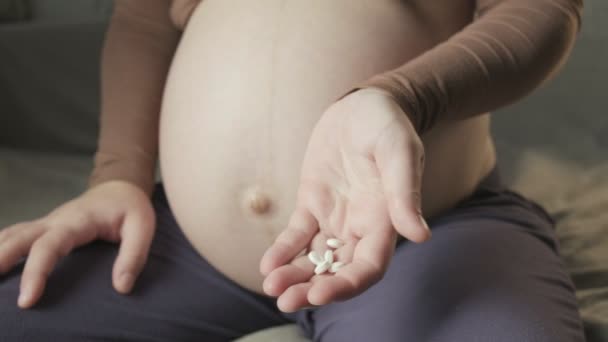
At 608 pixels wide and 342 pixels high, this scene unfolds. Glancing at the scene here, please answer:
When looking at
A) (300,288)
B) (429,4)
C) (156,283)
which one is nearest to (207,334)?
(156,283)

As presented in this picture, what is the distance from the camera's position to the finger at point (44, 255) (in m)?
0.62

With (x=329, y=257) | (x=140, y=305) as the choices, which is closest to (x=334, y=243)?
(x=329, y=257)

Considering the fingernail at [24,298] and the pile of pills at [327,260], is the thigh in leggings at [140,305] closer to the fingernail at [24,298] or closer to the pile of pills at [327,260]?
the fingernail at [24,298]

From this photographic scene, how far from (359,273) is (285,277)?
54 mm

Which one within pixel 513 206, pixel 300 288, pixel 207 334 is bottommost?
pixel 207 334

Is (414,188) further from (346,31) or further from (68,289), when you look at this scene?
(68,289)

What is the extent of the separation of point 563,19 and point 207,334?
458 millimetres

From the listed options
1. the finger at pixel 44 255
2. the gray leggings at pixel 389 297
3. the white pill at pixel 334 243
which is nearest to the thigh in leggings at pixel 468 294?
the gray leggings at pixel 389 297

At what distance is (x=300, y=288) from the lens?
41 cm

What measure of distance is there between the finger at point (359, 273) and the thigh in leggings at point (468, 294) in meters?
0.13

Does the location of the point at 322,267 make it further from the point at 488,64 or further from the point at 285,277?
the point at 488,64

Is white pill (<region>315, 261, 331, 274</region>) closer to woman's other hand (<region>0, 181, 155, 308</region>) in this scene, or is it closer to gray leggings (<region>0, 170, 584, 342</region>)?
gray leggings (<region>0, 170, 584, 342</region>)

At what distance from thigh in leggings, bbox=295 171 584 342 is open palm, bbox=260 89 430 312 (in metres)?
0.11

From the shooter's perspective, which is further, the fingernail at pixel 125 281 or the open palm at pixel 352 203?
the fingernail at pixel 125 281
